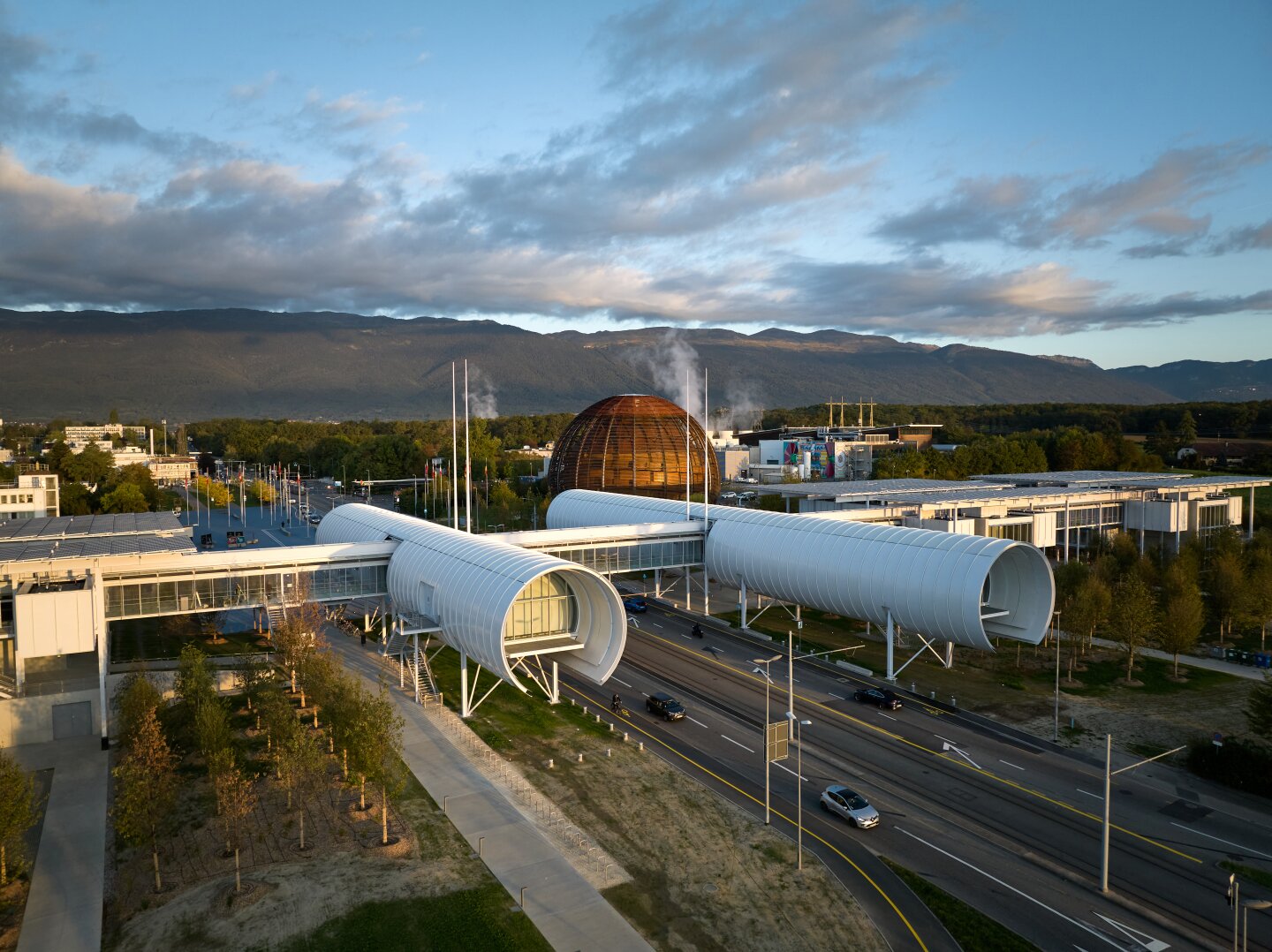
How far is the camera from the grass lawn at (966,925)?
2280 cm

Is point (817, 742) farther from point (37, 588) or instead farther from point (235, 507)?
point (235, 507)

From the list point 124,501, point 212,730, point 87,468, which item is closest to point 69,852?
point 212,730

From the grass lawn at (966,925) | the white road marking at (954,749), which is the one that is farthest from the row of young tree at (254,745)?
the white road marking at (954,749)

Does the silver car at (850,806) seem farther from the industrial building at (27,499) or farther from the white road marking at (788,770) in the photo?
the industrial building at (27,499)

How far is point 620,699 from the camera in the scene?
142 ft

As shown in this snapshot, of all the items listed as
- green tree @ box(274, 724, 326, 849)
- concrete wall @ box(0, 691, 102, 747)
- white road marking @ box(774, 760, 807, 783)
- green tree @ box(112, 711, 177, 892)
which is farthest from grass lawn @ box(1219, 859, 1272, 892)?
concrete wall @ box(0, 691, 102, 747)

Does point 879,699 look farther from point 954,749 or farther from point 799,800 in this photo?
point 799,800

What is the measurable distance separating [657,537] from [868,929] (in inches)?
1535

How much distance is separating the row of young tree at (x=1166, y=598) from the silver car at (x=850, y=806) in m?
24.9

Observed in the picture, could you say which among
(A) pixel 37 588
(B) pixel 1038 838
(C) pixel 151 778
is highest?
(A) pixel 37 588

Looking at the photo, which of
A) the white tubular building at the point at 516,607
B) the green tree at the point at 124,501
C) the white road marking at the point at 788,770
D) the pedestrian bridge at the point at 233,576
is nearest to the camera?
the white road marking at the point at 788,770

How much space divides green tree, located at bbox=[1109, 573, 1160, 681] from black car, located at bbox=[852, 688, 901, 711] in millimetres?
14798

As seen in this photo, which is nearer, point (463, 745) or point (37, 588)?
point (463, 745)

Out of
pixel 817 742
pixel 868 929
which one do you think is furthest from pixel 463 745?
pixel 868 929
